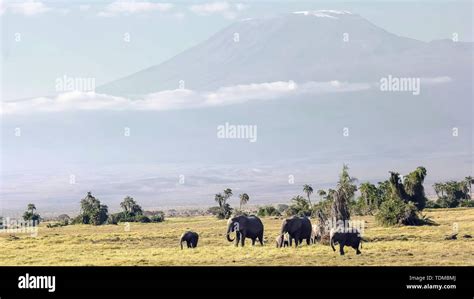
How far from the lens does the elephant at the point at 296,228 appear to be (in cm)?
5175

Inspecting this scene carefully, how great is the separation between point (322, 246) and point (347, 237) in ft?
20.2

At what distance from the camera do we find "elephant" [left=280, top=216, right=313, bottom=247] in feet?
170

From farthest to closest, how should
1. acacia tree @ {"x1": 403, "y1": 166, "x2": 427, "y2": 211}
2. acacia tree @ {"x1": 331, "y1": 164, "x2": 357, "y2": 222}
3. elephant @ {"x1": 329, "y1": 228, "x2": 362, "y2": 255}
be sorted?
acacia tree @ {"x1": 403, "y1": 166, "x2": 427, "y2": 211} < acacia tree @ {"x1": 331, "y1": 164, "x2": 357, "y2": 222} < elephant @ {"x1": 329, "y1": 228, "x2": 362, "y2": 255}

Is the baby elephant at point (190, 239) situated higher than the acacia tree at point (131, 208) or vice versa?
the acacia tree at point (131, 208)

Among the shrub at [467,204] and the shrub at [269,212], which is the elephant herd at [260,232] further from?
the shrub at [467,204]

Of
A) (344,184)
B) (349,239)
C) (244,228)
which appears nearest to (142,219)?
(344,184)

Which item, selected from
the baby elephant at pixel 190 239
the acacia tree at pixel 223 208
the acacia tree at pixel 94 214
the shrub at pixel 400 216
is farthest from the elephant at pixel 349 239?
the acacia tree at pixel 223 208

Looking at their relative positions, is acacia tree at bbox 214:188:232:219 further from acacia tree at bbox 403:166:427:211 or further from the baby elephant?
the baby elephant

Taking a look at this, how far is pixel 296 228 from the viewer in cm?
5212

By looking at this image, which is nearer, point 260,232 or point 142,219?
point 260,232

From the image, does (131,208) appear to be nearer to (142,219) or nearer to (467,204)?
(142,219)

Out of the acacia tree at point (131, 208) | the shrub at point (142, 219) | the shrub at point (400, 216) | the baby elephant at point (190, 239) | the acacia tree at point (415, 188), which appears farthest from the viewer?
the acacia tree at point (131, 208)

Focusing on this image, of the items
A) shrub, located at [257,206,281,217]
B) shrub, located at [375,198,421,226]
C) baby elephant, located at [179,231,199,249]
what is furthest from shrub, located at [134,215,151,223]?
baby elephant, located at [179,231,199,249]
